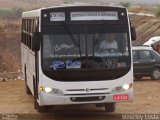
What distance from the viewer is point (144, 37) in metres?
61.5

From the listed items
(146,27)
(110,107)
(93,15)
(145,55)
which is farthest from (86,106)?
(146,27)

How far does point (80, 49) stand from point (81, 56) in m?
0.18

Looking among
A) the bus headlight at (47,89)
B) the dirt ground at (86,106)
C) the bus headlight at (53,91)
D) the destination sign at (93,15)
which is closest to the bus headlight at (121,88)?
the bus headlight at (53,91)

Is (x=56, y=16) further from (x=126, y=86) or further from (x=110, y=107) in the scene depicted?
(x=110, y=107)

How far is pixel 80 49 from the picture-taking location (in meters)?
13.9

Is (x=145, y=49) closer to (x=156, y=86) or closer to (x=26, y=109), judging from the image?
(x=156, y=86)

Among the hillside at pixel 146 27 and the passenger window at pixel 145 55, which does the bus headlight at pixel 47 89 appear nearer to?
the passenger window at pixel 145 55

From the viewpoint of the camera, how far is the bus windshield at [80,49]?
45.4 ft

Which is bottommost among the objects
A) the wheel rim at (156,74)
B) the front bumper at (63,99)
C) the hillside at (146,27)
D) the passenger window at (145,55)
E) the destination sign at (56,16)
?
the hillside at (146,27)

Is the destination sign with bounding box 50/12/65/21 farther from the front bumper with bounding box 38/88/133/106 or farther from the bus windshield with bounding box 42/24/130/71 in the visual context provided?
the front bumper with bounding box 38/88/133/106

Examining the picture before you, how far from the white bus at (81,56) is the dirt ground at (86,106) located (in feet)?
7.78

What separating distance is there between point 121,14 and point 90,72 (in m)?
1.70

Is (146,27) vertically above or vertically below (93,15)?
below

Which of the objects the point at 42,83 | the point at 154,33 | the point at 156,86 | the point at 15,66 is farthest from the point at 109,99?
the point at 154,33
